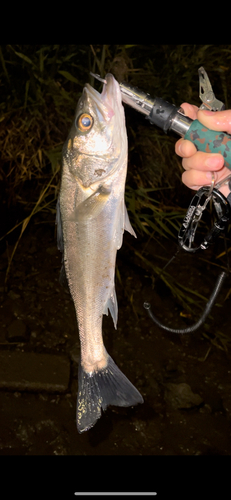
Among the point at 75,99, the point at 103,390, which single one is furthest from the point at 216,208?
the point at 75,99

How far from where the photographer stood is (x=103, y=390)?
183cm

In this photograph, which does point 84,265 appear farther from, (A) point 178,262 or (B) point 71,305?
(A) point 178,262

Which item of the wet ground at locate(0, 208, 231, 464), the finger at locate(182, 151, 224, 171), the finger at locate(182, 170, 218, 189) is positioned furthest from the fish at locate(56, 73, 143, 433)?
the wet ground at locate(0, 208, 231, 464)

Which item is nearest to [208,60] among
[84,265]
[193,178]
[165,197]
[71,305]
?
[165,197]

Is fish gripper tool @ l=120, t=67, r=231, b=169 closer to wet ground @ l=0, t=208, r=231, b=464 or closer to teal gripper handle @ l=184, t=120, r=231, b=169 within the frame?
teal gripper handle @ l=184, t=120, r=231, b=169

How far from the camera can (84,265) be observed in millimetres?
1752

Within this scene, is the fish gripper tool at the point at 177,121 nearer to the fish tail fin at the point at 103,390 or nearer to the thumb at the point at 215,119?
the thumb at the point at 215,119

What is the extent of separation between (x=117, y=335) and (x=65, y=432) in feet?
3.89

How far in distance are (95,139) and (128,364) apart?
9.37 feet

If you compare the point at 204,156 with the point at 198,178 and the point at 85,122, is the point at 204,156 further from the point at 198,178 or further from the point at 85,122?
the point at 85,122

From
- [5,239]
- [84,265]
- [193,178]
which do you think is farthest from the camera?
[5,239]

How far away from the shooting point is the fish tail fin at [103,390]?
1.78 meters

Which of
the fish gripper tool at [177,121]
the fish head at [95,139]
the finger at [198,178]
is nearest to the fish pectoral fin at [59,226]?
the fish head at [95,139]

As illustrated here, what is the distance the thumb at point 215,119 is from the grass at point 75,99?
2484 mm
